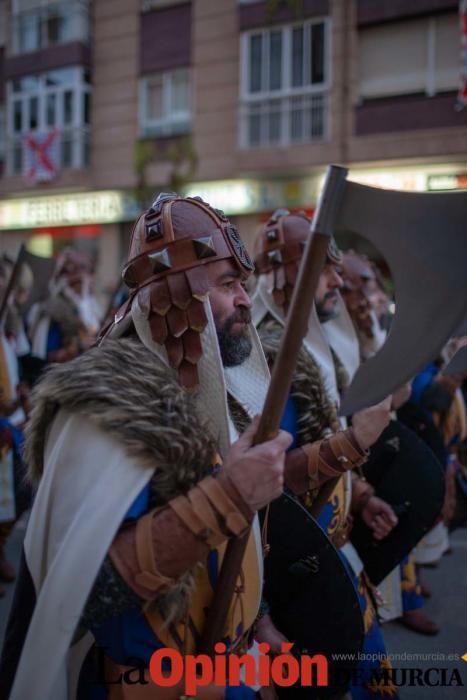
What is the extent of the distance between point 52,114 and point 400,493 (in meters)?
17.9

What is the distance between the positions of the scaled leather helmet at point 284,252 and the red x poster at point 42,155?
16.1m

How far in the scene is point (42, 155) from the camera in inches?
710

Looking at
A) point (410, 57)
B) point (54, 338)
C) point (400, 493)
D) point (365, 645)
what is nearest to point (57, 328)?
point (54, 338)

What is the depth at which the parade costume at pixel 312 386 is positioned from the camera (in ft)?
7.92

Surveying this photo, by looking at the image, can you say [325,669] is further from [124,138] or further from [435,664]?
[124,138]

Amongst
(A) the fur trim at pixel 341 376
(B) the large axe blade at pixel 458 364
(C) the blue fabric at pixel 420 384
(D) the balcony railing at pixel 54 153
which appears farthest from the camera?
(D) the balcony railing at pixel 54 153

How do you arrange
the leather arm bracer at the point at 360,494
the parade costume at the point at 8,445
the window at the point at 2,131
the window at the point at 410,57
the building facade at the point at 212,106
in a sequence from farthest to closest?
the window at the point at 2,131
the building facade at the point at 212,106
the window at the point at 410,57
the parade costume at the point at 8,445
the leather arm bracer at the point at 360,494

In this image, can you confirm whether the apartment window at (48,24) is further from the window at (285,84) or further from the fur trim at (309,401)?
the fur trim at (309,401)

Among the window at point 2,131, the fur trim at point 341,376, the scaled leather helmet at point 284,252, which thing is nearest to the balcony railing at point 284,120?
the window at point 2,131

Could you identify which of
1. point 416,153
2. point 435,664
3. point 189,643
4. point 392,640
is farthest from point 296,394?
point 416,153

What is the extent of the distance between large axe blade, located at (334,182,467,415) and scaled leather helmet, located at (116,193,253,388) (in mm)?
561

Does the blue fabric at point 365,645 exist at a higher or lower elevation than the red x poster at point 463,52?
lower

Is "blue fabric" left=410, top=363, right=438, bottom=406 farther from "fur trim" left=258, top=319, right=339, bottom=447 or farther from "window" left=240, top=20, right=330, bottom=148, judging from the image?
"window" left=240, top=20, right=330, bottom=148

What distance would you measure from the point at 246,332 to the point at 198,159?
14429 millimetres
